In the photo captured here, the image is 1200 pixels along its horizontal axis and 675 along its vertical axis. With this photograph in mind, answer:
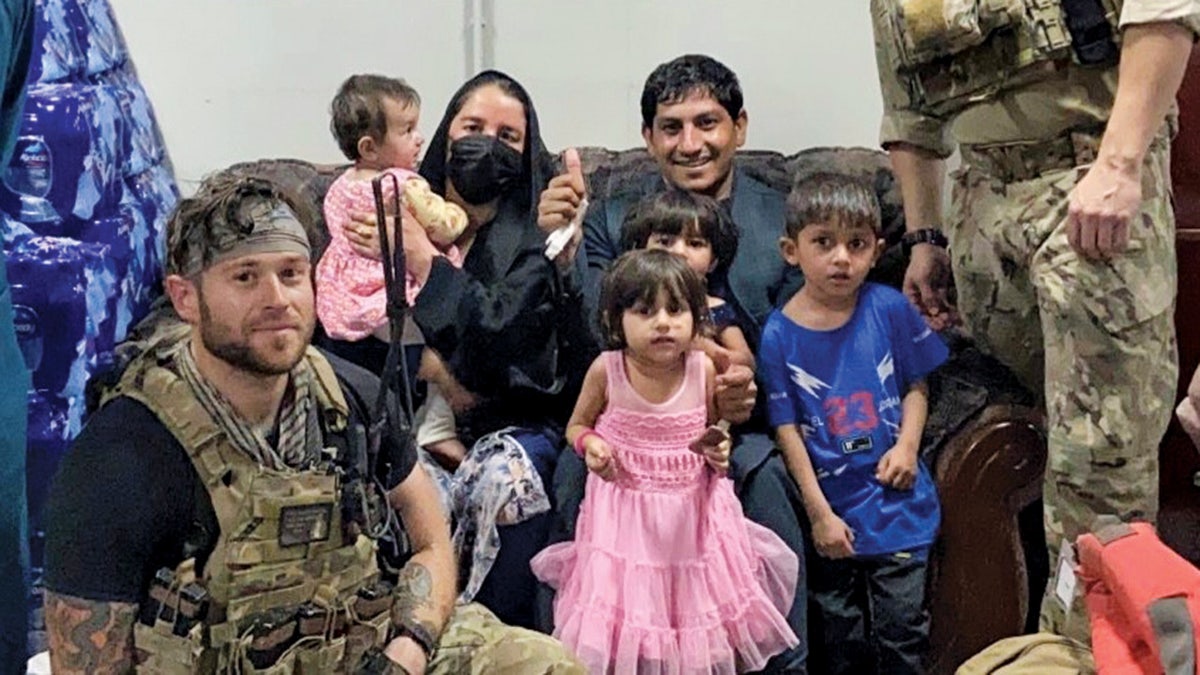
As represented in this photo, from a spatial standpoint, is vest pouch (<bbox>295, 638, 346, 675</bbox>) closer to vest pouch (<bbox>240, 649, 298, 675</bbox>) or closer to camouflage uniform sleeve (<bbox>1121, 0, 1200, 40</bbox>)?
vest pouch (<bbox>240, 649, 298, 675</bbox>)

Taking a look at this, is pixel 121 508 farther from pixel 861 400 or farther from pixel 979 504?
pixel 979 504

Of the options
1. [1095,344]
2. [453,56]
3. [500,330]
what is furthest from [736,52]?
[1095,344]

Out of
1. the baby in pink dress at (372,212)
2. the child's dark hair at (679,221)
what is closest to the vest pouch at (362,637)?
the baby in pink dress at (372,212)

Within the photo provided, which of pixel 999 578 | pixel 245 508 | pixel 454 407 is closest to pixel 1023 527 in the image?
pixel 999 578

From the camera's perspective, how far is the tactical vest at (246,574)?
161 cm

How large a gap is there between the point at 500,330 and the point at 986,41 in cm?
96

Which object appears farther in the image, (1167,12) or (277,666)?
(1167,12)

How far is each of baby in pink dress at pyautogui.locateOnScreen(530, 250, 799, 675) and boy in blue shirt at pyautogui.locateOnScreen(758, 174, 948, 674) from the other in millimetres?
145

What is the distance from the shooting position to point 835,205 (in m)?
2.41

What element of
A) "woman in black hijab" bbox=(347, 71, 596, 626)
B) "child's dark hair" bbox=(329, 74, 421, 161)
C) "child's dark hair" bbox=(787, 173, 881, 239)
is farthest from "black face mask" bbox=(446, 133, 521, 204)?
"child's dark hair" bbox=(787, 173, 881, 239)

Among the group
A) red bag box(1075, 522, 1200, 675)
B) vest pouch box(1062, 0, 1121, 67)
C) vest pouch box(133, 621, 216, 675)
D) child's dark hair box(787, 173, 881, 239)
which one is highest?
vest pouch box(1062, 0, 1121, 67)

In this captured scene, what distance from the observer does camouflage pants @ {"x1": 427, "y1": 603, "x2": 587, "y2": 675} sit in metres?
1.85

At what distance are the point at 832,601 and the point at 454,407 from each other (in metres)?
0.77

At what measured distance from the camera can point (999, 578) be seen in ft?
7.95
